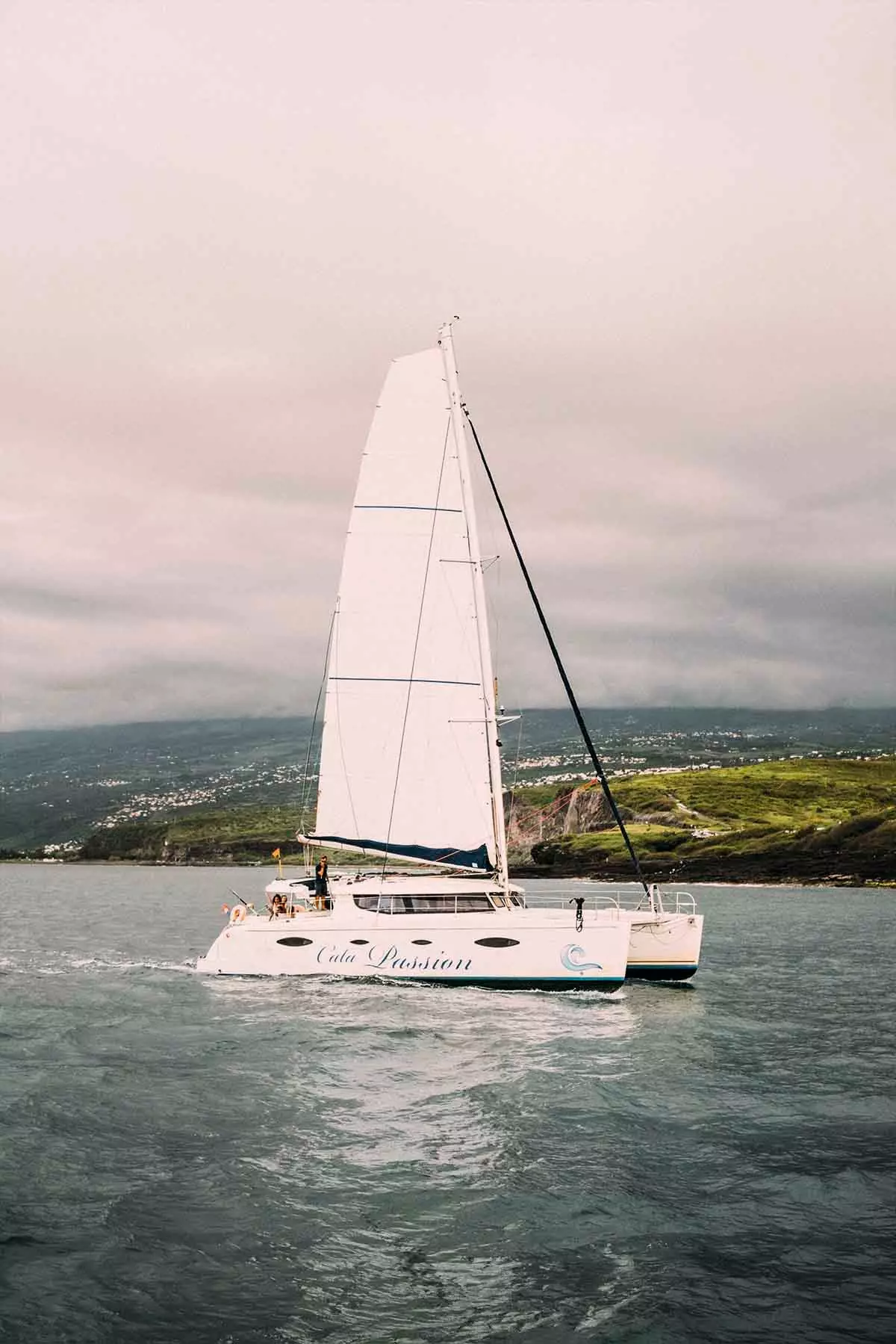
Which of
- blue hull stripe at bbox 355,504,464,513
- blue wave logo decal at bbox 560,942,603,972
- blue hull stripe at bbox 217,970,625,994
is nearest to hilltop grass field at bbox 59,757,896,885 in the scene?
blue hull stripe at bbox 355,504,464,513

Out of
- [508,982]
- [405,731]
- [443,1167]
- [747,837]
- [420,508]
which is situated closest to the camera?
[443,1167]

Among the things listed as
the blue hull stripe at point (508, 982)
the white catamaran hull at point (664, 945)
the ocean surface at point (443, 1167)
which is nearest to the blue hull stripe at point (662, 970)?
the white catamaran hull at point (664, 945)

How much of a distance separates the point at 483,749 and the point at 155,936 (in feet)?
110

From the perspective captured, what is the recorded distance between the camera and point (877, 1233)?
14.1 meters

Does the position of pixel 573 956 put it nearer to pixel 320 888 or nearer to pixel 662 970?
pixel 662 970

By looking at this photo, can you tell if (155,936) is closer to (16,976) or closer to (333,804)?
(16,976)

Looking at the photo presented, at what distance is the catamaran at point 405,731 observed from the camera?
3575cm

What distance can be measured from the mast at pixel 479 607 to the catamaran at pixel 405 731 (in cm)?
6

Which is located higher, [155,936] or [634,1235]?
[634,1235]

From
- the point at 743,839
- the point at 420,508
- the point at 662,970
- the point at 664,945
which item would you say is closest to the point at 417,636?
the point at 420,508

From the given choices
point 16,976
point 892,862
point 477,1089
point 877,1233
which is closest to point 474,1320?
point 877,1233

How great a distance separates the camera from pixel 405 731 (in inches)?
1513

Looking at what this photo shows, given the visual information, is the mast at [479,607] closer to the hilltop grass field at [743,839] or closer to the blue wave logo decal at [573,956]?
the blue wave logo decal at [573,956]

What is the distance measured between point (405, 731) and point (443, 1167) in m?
22.2
